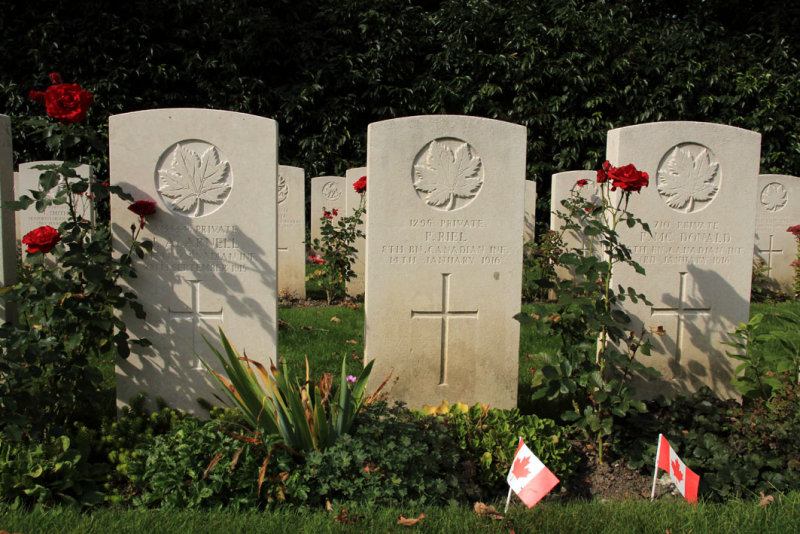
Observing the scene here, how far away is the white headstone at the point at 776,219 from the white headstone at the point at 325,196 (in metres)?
6.13

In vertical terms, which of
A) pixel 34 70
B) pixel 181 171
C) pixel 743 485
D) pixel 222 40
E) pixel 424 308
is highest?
pixel 222 40

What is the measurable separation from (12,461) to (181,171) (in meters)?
1.75

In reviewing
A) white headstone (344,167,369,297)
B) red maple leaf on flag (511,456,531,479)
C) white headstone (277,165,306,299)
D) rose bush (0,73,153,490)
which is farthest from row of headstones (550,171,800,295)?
rose bush (0,73,153,490)

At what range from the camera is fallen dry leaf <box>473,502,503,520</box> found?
2.55m

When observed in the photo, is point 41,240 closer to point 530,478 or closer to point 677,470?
point 530,478

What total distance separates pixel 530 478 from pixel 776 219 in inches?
312

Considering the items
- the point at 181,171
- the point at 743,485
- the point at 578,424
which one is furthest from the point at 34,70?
the point at 743,485

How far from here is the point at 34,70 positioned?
10.7 meters

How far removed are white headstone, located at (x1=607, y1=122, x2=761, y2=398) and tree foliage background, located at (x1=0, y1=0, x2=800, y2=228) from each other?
25.3 ft

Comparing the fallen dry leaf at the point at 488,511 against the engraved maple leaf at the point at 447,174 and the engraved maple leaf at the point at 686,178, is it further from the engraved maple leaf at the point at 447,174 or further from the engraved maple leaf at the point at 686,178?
the engraved maple leaf at the point at 686,178

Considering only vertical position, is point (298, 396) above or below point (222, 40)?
below

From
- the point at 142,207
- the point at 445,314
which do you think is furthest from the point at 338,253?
the point at 142,207

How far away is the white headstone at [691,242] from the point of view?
3924 millimetres

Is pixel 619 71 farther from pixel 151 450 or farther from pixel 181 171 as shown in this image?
pixel 151 450
